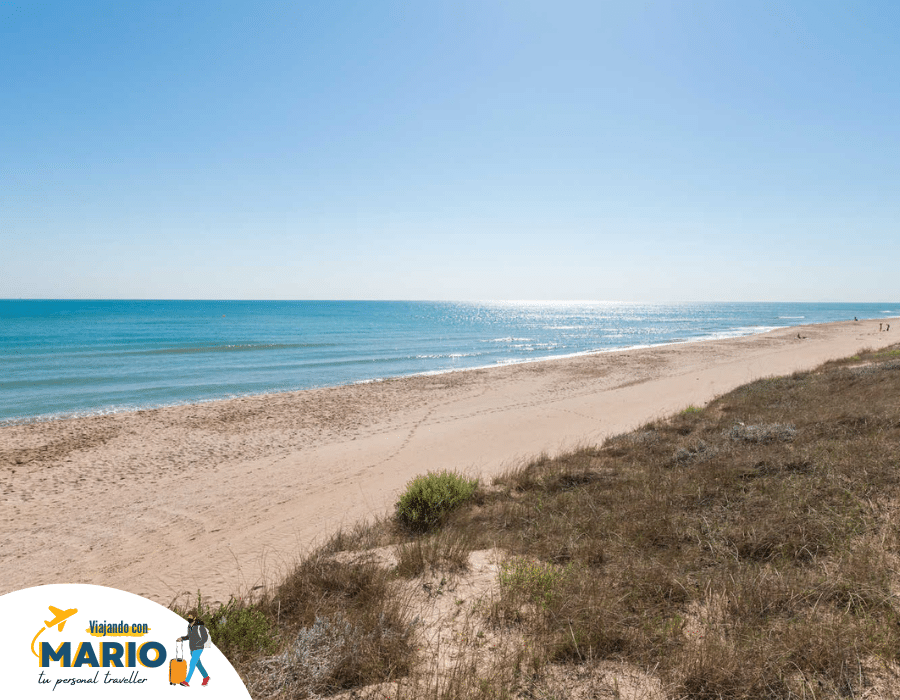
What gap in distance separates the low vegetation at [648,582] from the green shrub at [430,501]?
0.04 metres

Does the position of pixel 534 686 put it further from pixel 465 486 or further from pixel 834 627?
pixel 465 486

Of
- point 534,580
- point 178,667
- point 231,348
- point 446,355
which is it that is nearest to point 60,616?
point 178,667

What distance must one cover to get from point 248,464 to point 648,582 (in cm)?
1140

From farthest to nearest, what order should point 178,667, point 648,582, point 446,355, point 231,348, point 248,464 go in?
point 231,348 < point 446,355 < point 248,464 < point 648,582 < point 178,667

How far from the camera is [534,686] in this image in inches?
117

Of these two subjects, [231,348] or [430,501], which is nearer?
[430,501]

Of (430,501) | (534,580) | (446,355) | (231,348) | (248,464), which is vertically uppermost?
(231,348)

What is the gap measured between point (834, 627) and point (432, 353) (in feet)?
128

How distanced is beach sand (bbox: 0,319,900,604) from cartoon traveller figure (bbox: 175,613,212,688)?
9.79 ft

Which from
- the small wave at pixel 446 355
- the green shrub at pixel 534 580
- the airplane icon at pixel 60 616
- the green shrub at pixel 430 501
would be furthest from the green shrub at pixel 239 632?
the small wave at pixel 446 355

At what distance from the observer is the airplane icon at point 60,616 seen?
121 inches

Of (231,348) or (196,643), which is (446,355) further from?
(196,643)

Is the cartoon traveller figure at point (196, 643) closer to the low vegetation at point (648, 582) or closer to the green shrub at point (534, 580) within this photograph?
the low vegetation at point (648, 582)

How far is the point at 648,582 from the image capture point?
4.05 m
